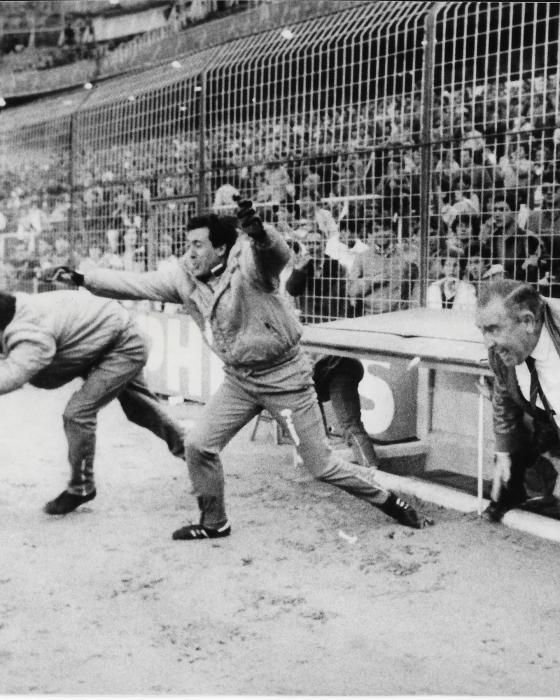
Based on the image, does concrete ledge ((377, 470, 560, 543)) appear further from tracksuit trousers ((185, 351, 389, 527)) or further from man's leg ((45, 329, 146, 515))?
man's leg ((45, 329, 146, 515))

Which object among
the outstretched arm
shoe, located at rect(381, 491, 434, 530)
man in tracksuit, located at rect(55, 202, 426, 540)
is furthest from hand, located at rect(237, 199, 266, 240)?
shoe, located at rect(381, 491, 434, 530)

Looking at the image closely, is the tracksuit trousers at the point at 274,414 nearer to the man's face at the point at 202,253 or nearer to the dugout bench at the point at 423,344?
the man's face at the point at 202,253

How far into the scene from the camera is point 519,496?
5.45m

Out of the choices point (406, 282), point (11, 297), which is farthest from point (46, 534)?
point (406, 282)

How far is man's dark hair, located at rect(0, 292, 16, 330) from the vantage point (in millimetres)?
4844

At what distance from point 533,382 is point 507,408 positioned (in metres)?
0.76

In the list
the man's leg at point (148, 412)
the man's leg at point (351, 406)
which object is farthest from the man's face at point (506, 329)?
the man's leg at point (148, 412)

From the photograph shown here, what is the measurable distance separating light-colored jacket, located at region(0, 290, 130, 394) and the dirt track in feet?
3.08

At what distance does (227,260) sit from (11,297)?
115 cm

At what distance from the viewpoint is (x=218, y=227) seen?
16.1 feet

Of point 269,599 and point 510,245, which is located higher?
point 510,245

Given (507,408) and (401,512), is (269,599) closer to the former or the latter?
(401,512)

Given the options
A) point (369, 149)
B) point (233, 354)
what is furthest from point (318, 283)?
point (233, 354)

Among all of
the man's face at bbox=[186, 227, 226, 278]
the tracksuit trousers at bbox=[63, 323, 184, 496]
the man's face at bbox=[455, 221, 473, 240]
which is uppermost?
the man's face at bbox=[455, 221, 473, 240]
